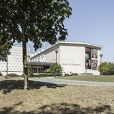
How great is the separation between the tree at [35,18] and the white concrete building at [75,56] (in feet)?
189

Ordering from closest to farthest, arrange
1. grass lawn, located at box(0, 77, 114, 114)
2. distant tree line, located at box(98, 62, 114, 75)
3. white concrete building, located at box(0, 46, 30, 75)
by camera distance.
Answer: grass lawn, located at box(0, 77, 114, 114) → white concrete building, located at box(0, 46, 30, 75) → distant tree line, located at box(98, 62, 114, 75)

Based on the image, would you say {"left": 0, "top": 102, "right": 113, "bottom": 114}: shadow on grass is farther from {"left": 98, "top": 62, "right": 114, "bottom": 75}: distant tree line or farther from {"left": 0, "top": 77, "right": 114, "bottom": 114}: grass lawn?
{"left": 98, "top": 62, "right": 114, "bottom": 75}: distant tree line

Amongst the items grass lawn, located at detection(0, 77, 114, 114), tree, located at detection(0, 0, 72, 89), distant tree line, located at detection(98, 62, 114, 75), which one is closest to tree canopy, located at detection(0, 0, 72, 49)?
tree, located at detection(0, 0, 72, 89)

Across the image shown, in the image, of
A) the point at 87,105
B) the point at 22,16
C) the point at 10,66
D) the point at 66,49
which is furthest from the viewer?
the point at 66,49

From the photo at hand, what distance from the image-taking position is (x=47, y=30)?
12.3 metres

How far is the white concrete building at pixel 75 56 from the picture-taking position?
73.8 meters

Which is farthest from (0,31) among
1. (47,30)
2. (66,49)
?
(66,49)

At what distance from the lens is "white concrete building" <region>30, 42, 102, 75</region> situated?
242 ft

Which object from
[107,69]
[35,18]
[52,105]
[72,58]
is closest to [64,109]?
[52,105]

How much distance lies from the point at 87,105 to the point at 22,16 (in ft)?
20.0

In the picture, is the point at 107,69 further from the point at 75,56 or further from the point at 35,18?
the point at 35,18

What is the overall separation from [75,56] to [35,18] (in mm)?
66160

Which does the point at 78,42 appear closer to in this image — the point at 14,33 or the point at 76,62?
the point at 76,62

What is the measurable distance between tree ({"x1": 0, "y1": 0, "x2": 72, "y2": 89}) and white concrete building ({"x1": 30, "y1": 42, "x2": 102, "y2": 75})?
189 ft
